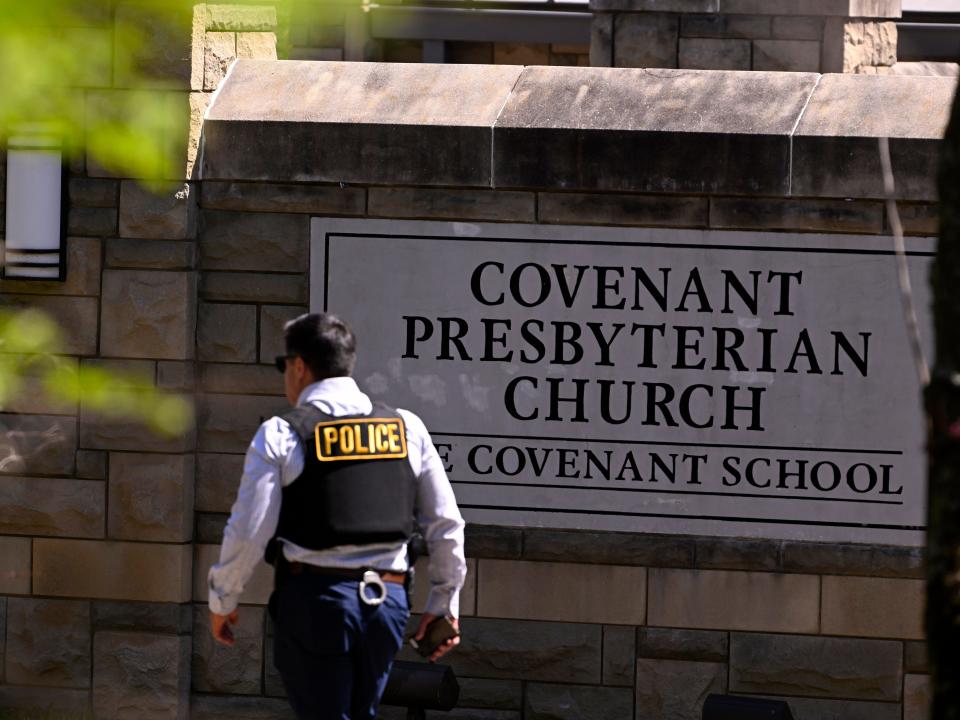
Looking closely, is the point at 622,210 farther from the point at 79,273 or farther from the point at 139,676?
the point at 139,676

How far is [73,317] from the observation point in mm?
7168

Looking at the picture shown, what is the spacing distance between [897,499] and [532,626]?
169 cm

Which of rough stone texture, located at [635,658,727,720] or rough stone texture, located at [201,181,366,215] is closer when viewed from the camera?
rough stone texture, located at [635,658,727,720]

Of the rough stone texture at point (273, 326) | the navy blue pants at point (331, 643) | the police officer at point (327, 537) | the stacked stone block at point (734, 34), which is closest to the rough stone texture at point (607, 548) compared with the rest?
the rough stone texture at point (273, 326)

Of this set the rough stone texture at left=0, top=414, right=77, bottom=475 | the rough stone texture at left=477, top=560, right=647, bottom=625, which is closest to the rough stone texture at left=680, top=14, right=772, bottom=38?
the rough stone texture at left=477, top=560, right=647, bottom=625

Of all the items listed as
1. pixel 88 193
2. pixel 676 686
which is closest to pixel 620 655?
pixel 676 686

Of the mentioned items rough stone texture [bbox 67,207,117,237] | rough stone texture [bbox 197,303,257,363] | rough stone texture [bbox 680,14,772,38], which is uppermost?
rough stone texture [bbox 680,14,772,38]

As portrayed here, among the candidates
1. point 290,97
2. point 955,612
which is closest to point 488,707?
point 290,97

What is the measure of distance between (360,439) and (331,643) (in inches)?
24.8

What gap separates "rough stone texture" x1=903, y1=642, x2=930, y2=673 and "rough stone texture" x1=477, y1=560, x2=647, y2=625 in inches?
44.6

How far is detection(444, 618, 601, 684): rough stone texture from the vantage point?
23.0ft

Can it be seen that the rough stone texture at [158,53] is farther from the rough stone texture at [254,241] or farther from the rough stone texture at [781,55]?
the rough stone texture at [781,55]

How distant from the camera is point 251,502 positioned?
4750 millimetres

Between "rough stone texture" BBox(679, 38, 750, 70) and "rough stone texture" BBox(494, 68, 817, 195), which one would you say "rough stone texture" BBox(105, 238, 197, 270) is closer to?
"rough stone texture" BBox(494, 68, 817, 195)
